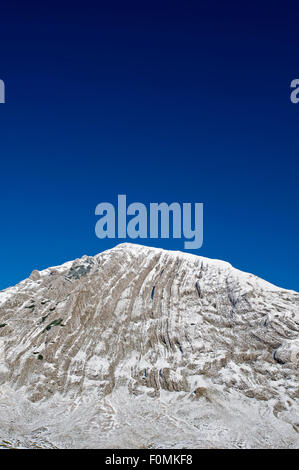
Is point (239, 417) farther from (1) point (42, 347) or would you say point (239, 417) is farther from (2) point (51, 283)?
(2) point (51, 283)

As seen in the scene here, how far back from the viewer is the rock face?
307 ft

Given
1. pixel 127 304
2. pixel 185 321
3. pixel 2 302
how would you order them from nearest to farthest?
pixel 185 321
pixel 127 304
pixel 2 302

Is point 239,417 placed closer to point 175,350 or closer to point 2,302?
point 175,350

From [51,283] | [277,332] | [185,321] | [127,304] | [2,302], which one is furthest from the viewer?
[51,283]

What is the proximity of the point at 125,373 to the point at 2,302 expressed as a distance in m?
65.5

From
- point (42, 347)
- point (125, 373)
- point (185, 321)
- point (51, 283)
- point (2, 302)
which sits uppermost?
point (51, 283)

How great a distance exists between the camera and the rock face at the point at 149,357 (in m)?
93.6

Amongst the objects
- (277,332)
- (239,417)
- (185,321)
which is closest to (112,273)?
(185,321)

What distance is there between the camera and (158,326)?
13525 centimetres

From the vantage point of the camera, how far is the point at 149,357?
4899 inches

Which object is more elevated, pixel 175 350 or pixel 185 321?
pixel 185 321

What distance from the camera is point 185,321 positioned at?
5300 inches
